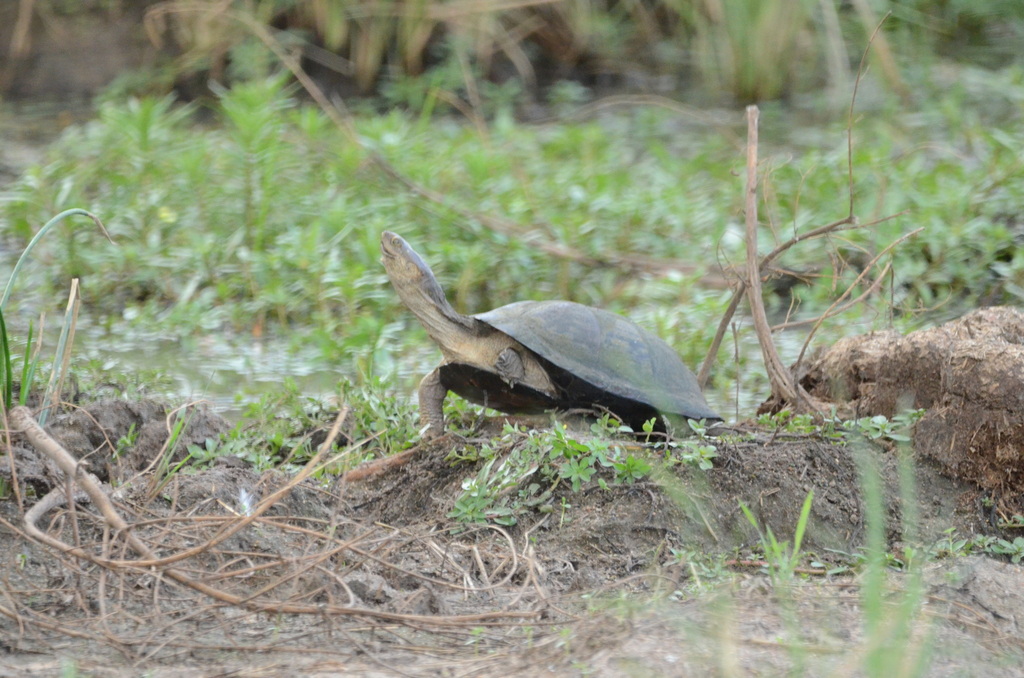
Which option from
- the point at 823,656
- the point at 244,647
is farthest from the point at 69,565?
the point at 823,656

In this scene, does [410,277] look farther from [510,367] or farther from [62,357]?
[62,357]

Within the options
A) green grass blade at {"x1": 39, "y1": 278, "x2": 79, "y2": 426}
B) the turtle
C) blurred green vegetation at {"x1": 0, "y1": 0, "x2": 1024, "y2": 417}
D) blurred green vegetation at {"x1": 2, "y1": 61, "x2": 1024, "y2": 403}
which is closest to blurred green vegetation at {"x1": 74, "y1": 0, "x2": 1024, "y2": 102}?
blurred green vegetation at {"x1": 0, "y1": 0, "x2": 1024, "y2": 417}

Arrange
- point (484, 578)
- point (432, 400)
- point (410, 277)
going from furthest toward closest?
point (410, 277) < point (432, 400) < point (484, 578)

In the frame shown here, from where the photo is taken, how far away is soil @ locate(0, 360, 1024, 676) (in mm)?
2025

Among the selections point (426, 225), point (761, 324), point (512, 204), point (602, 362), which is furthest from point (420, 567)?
point (512, 204)

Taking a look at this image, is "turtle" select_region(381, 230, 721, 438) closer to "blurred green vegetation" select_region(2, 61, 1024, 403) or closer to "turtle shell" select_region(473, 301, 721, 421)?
"turtle shell" select_region(473, 301, 721, 421)

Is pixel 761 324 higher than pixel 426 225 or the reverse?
higher

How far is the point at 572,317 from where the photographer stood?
3426 mm

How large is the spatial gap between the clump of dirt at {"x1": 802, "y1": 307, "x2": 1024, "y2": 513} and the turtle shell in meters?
0.51

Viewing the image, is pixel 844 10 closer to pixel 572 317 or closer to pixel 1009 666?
pixel 572 317

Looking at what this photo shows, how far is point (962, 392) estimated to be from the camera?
2889 millimetres

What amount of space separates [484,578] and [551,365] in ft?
3.12

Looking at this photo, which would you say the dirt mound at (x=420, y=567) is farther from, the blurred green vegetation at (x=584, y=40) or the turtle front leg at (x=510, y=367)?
the blurred green vegetation at (x=584, y=40)

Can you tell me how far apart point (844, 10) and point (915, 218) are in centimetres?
442
